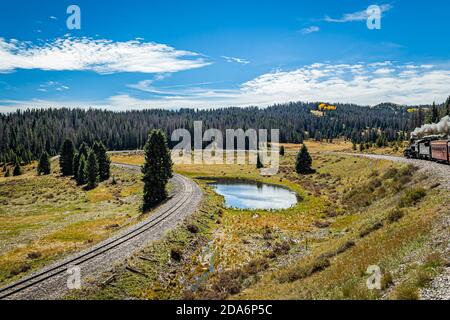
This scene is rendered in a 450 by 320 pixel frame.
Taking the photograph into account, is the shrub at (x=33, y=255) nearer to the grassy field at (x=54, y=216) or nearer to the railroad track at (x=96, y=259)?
the grassy field at (x=54, y=216)

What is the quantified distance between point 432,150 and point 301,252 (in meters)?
31.8

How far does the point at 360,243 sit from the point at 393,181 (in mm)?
A: 23372

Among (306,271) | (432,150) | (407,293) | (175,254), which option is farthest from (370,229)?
(432,150)

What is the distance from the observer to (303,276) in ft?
62.2

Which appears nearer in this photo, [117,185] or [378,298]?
[378,298]

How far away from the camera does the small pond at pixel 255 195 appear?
52.4 m

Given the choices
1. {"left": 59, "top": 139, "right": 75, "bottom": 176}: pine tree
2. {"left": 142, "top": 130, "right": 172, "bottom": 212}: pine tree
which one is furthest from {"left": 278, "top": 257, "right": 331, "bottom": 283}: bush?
{"left": 59, "top": 139, "right": 75, "bottom": 176}: pine tree

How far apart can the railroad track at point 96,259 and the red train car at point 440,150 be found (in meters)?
33.5

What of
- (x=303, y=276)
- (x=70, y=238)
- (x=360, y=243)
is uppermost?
(x=360, y=243)

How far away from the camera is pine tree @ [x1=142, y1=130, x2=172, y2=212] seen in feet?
161

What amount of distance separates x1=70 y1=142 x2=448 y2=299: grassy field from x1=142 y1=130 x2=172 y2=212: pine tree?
842 centimetres

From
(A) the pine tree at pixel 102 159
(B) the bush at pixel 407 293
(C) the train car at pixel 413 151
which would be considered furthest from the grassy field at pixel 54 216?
(C) the train car at pixel 413 151
